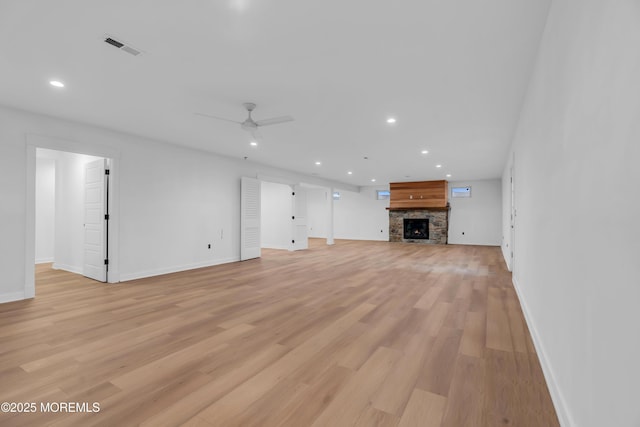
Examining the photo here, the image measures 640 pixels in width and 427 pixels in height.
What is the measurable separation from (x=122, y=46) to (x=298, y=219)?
24.4 ft

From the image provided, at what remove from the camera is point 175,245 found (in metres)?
5.93

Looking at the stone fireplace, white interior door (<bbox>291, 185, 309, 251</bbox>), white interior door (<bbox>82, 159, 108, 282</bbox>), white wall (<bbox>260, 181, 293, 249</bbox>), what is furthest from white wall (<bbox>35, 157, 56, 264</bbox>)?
the stone fireplace

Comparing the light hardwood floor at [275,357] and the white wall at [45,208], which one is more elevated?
the white wall at [45,208]

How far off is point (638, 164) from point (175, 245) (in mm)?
6409

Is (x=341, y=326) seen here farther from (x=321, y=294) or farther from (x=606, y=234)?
(x=606, y=234)

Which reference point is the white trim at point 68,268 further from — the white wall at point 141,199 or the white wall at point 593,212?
the white wall at point 593,212

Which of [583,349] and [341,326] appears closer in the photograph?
[583,349]

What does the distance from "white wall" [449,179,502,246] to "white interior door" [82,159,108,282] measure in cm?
1112

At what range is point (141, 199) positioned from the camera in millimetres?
5352

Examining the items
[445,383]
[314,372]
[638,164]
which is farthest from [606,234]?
[314,372]

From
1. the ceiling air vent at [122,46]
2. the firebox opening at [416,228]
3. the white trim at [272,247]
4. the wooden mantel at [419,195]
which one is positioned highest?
the ceiling air vent at [122,46]

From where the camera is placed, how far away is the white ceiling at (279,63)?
2.11m

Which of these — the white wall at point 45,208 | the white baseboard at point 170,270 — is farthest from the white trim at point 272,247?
the white wall at point 45,208

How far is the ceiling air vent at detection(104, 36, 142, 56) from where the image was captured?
2436mm
